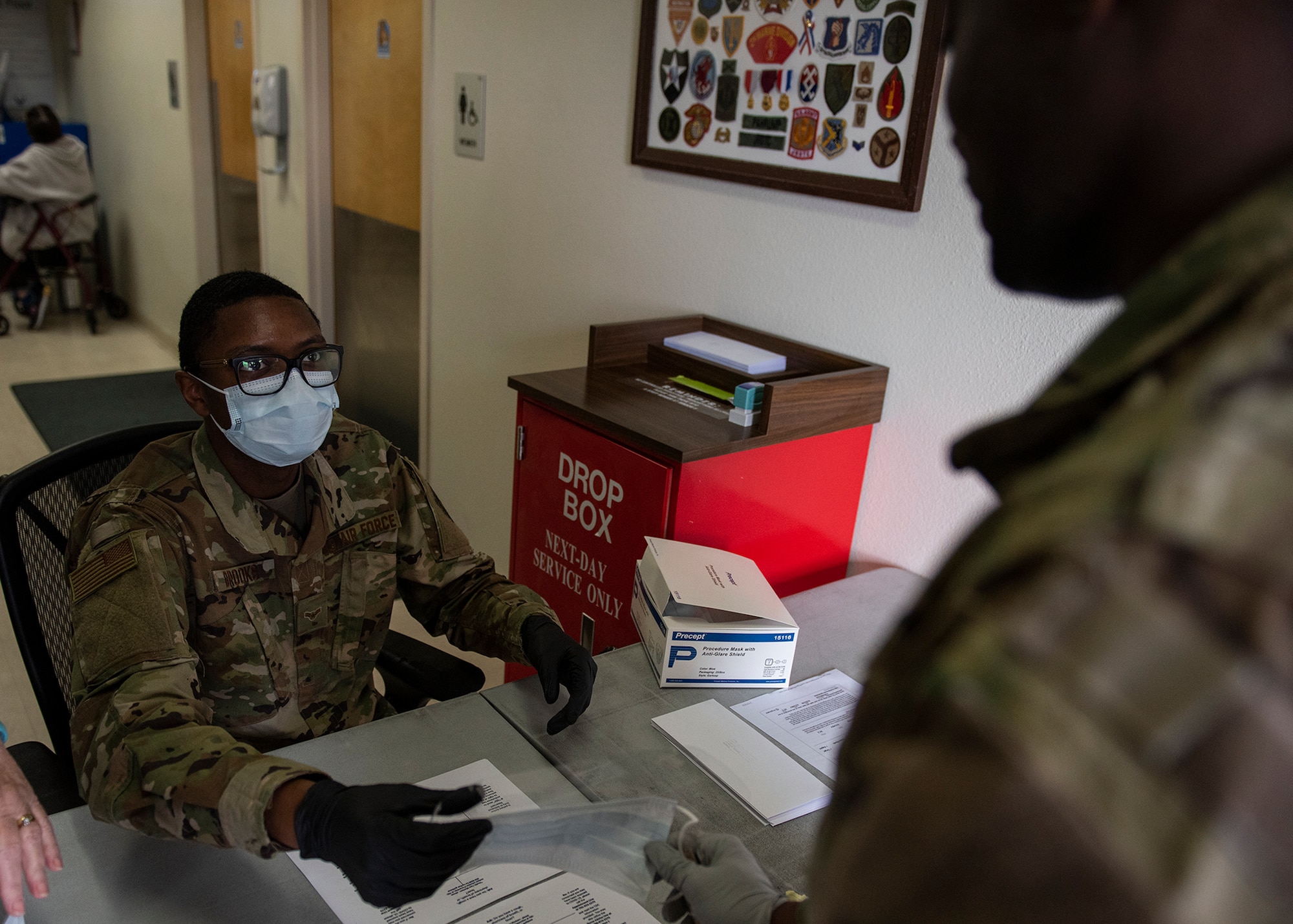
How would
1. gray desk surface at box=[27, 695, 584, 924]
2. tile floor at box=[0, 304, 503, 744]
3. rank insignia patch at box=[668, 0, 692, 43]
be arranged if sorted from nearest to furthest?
gray desk surface at box=[27, 695, 584, 924], rank insignia patch at box=[668, 0, 692, 43], tile floor at box=[0, 304, 503, 744]

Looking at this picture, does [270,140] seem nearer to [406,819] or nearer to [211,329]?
[211,329]

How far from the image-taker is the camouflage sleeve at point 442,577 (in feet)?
4.87

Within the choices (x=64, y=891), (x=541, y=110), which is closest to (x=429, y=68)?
(x=541, y=110)

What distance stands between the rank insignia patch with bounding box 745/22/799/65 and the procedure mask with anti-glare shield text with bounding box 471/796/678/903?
1487 millimetres

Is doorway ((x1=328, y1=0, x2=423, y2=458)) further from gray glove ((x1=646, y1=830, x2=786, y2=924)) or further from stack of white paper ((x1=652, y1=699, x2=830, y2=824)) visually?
gray glove ((x1=646, y1=830, x2=786, y2=924))

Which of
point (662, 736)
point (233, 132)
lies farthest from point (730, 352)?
point (233, 132)

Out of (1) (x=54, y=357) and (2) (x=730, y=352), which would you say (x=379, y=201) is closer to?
(2) (x=730, y=352)

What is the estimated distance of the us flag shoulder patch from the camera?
1154 mm

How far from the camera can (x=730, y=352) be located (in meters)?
1.89

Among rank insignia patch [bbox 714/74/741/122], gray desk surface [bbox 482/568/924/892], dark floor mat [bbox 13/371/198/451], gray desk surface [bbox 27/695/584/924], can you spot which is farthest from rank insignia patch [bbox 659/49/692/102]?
dark floor mat [bbox 13/371/198/451]

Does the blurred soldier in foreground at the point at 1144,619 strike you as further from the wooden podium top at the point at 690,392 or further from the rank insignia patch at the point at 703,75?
the rank insignia patch at the point at 703,75

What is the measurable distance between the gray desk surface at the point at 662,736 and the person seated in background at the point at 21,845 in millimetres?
519

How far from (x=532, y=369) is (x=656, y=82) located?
878 mm

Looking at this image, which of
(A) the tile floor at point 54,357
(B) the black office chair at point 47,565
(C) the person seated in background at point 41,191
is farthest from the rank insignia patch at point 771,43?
(C) the person seated in background at point 41,191
